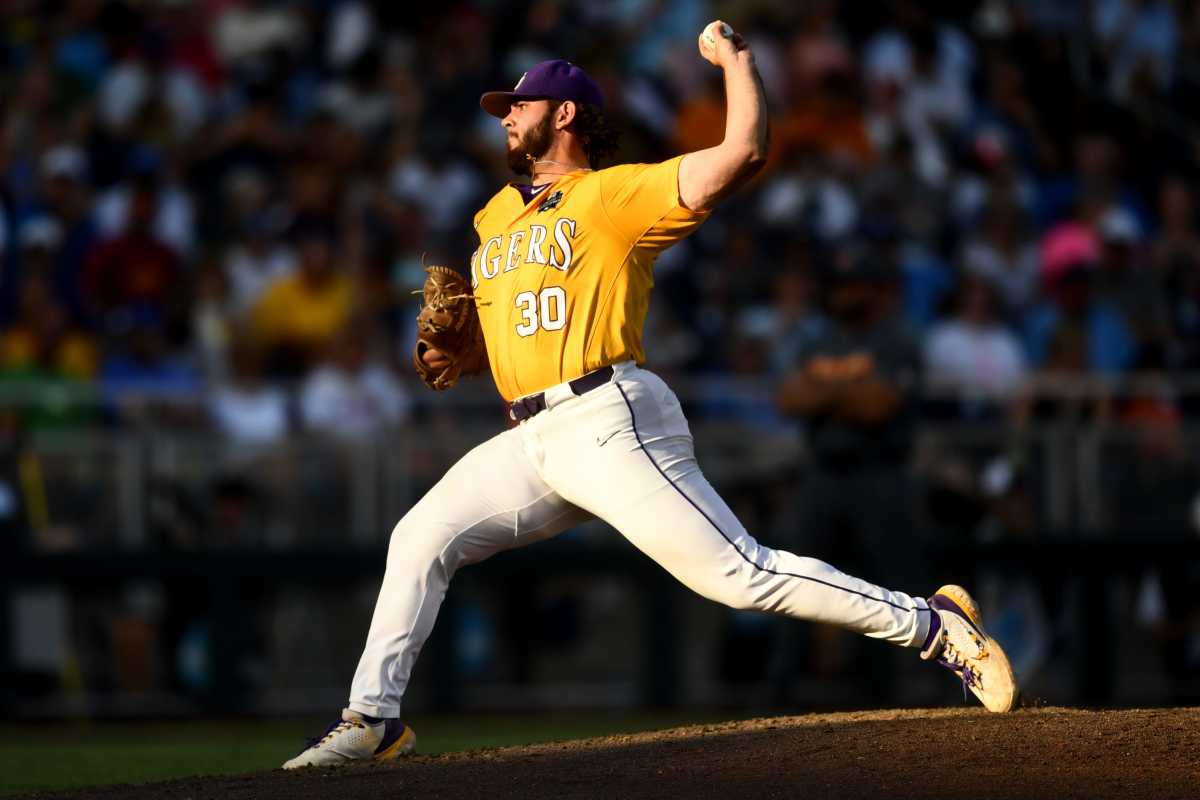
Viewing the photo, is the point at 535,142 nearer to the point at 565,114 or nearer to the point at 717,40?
the point at 565,114

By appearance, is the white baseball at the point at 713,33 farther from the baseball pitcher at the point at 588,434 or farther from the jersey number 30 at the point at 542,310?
the jersey number 30 at the point at 542,310

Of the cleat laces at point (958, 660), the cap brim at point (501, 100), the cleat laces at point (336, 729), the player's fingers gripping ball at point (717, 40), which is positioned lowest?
the cleat laces at point (336, 729)

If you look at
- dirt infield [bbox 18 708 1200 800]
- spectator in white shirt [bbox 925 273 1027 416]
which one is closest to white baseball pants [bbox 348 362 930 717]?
dirt infield [bbox 18 708 1200 800]

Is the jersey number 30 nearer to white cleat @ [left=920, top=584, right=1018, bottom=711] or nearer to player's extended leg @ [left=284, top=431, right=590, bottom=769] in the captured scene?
player's extended leg @ [left=284, top=431, right=590, bottom=769]

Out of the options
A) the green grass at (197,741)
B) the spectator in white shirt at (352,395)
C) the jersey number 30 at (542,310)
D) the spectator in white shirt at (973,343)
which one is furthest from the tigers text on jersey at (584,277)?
the spectator in white shirt at (973,343)

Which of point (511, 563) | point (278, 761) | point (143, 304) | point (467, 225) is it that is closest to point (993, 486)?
point (511, 563)

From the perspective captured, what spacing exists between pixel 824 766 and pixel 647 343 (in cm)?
645

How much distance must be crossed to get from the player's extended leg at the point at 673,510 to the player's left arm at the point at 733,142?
0.62 meters

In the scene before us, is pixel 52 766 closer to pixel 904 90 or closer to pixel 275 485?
pixel 275 485

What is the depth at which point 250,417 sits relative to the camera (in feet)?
34.4

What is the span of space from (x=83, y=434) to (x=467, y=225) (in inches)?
128

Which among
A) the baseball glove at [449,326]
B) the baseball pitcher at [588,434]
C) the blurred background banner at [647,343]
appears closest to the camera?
the baseball pitcher at [588,434]

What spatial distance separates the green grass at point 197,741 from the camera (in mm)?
7531

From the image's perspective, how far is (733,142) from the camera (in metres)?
5.17
